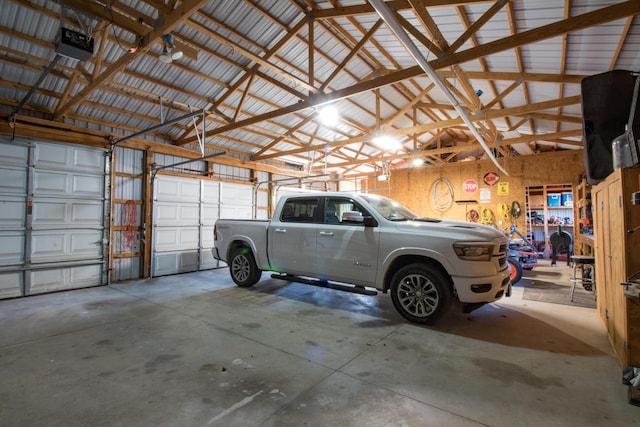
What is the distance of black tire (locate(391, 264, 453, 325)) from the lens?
3.67 meters

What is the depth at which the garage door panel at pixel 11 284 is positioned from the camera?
5199mm

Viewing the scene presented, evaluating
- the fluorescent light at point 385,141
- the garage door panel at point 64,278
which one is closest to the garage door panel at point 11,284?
the garage door panel at point 64,278

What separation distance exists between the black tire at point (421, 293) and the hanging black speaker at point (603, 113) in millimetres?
2165

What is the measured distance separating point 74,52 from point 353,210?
400 cm

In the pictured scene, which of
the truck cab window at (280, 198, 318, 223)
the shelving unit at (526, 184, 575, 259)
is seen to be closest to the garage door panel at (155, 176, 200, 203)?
the truck cab window at (280, 198, 318, 223)

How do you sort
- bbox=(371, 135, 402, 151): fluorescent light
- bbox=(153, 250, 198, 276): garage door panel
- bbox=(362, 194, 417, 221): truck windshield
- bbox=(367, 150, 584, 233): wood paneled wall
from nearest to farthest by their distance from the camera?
bbox=(362, 194, 417, 221): truck windshield < bbox=(153, 250, 198, 276): garage door panel < bbox=(371, 135, 402, 151): fluorescent light < bbox=(367, 150, 584, 233): wood paneled wall

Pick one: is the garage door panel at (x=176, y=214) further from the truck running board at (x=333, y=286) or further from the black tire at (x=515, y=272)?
the black tire at (x=515, y=272)

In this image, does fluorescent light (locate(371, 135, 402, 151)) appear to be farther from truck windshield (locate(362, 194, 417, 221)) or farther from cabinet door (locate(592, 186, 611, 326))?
cabinet door (locate(592, 186, 611, 326))

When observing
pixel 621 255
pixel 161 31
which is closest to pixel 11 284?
pixel 161 31

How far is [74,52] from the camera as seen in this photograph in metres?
3.38

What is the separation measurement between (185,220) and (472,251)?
6.83 metres

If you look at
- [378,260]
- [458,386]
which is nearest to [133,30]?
[378,260]

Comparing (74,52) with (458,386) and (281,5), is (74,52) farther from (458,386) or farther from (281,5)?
(458,386)

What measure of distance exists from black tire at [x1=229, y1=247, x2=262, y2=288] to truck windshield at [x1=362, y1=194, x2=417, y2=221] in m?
2.62
